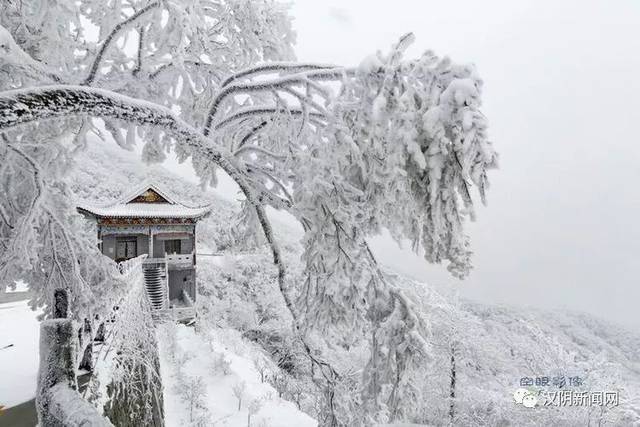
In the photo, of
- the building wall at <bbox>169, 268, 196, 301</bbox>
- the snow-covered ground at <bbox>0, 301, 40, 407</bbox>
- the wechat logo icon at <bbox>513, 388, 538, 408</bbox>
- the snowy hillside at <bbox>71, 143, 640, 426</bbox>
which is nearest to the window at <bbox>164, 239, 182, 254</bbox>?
the building wall at <bbox>169, 268, 196, 301</bbox>

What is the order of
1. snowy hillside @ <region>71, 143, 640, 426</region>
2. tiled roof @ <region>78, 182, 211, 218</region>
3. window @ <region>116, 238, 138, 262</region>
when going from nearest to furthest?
snowy hillside @ <region>71, 143, 640, 426</region> < tiled roof @ <region>78, 182, 211, 218</region> < window @ <region>116, 238, 138, 262</region>

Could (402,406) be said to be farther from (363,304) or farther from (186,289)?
(186,289)

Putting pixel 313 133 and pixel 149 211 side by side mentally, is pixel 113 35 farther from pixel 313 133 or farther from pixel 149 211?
pixel 149 211

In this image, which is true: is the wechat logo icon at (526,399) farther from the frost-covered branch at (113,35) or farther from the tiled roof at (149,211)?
the frost-covered branch at (113,35)

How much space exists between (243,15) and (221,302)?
21226 millimetres

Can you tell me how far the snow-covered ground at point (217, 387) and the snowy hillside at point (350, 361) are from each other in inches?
1.3

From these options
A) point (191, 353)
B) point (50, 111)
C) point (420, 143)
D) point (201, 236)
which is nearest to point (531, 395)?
point (191, 353)

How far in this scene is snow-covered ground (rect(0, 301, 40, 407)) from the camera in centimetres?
530

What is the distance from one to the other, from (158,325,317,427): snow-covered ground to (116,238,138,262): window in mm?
5409

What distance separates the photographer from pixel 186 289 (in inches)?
803

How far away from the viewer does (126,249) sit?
61.0ft

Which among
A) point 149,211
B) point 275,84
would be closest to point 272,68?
point 275,84

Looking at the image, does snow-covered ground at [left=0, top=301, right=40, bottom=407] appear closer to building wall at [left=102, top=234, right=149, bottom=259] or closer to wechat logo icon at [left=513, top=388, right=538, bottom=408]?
building wall at [left=102, top=234, right=149, bottom=259]

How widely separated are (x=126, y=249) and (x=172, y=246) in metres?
2.09
